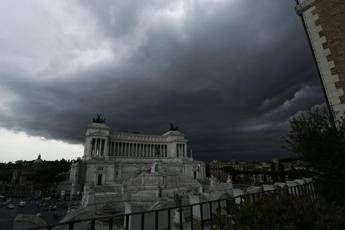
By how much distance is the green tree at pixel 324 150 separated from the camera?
686 centimetres

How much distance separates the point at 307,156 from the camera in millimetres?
7574

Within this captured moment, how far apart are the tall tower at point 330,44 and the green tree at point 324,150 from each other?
6.33 feet

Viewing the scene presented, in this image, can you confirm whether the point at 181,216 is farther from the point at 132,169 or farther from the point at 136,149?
the point at 136,149

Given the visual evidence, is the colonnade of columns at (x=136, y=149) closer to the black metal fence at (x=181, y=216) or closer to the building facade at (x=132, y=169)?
the building facade at (x=132, y=169)

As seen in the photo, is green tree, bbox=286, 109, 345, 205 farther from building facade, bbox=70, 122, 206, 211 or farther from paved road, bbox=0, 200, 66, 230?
paved road, bbox=0, 200, 66, 230

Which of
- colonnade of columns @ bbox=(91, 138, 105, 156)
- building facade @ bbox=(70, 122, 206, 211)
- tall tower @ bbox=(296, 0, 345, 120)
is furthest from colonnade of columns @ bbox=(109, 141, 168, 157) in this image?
A: tall tower @ bbox=(296, 0, 345, 120)

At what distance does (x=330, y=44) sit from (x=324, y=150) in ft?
17.1

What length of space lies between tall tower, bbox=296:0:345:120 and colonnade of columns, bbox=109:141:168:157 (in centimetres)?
8216

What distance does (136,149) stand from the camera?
304 ft

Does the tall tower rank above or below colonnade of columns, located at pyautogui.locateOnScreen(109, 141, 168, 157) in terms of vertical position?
below

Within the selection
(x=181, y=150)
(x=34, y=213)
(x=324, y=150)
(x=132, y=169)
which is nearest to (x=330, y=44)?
(x=324, y=150)

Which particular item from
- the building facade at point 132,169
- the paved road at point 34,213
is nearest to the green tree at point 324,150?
the building facade at point 132,169

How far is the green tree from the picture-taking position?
22.5ft

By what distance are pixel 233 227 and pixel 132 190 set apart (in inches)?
1759
